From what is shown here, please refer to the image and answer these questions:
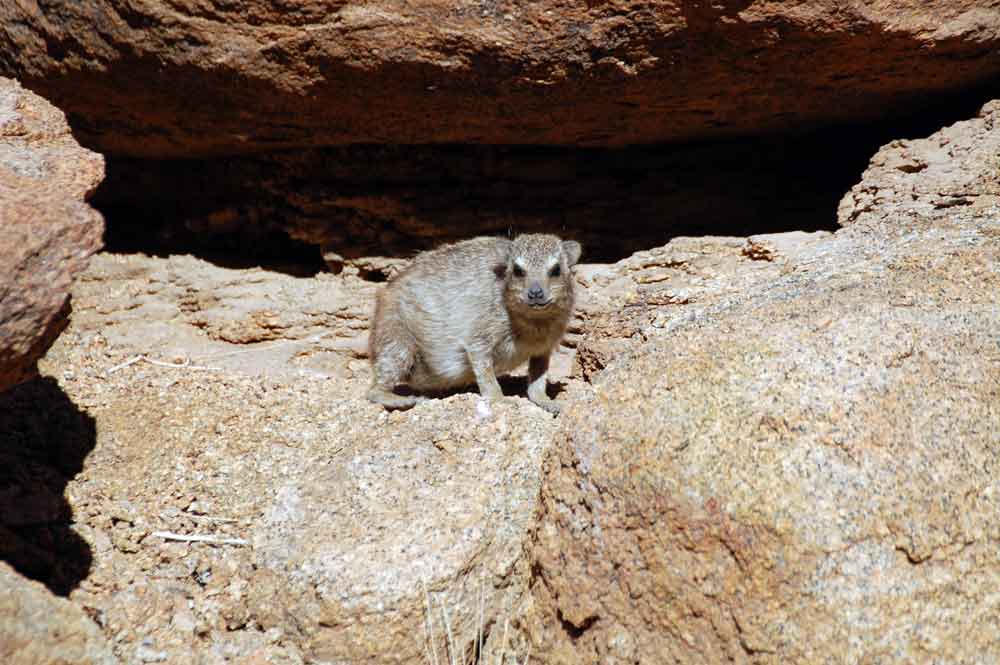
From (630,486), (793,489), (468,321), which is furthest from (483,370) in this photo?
(793,489)

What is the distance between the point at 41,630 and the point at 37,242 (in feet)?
4.12

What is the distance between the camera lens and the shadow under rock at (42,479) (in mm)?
3555

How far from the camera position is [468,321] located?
5.05 metres

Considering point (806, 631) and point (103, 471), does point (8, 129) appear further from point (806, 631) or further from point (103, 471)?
point (806, 631)

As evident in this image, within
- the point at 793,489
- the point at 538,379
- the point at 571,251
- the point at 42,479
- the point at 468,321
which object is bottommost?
the point at 42,479

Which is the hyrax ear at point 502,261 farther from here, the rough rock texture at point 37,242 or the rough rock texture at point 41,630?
the rough rock texture at point 41,630

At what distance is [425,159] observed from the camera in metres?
6.10

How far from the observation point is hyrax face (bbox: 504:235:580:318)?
4742 mm

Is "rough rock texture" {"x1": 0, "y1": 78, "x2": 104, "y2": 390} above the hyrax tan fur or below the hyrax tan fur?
above

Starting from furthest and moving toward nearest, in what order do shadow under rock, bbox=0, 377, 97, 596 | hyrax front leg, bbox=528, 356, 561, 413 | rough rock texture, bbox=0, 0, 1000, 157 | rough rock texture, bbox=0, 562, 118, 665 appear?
hyrax front leg, bbox=528, 356, 561, 413 < rough rock texture, bbox=0, 0, 1000, 157 < shadow under rock, bbox=0, 377, 97, 596 < rough rock texture, bbox=0, 562, 118, 665

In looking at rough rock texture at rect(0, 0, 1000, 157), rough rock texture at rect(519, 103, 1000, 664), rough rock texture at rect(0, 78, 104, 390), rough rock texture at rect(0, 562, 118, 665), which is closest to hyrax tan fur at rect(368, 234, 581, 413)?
rough rock texture at rect(0, 0, 1000, 157)

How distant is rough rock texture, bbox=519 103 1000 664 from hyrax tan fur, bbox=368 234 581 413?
1.20m

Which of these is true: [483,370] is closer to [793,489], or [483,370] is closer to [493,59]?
[493,59]

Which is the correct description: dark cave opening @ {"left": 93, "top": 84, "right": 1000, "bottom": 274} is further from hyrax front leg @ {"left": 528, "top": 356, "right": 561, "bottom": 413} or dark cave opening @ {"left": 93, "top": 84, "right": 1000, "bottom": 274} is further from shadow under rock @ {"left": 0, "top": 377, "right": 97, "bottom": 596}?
shadow under rock @ {"left": 0, "top": 377, "right": 97, "bottom": 596}
